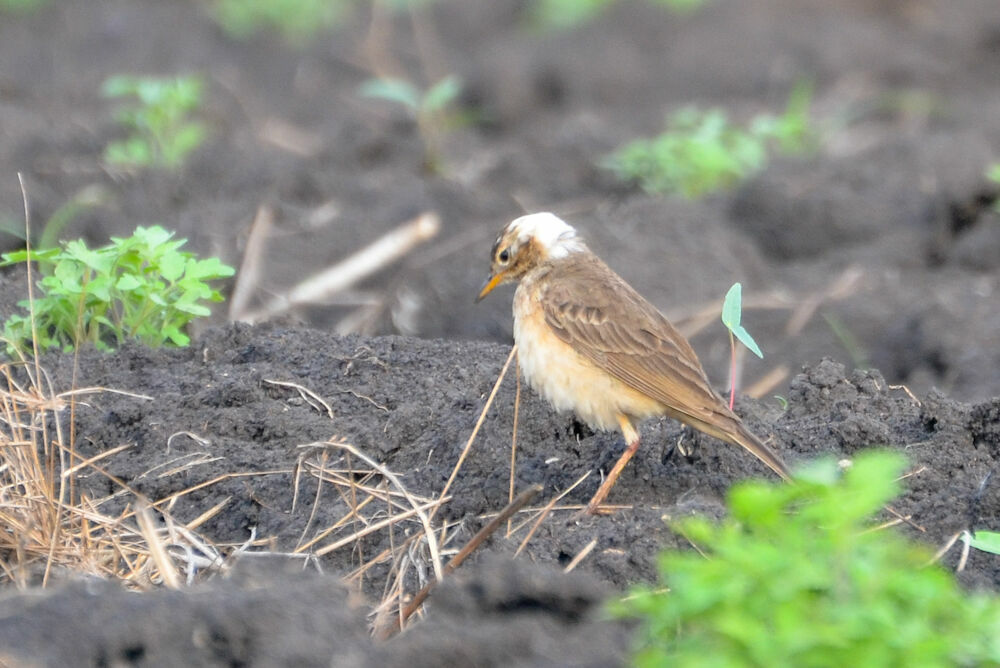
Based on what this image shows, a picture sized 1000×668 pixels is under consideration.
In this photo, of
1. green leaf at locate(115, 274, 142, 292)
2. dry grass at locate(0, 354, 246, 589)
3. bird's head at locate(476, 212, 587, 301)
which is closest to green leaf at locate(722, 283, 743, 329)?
bird's head at locate(476, 212, 587, 301)

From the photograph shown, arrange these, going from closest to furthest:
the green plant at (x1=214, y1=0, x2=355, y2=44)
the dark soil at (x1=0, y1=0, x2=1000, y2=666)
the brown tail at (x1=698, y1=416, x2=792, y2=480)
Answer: the dark soil at (x1=0, y1=0, x2=1000, y2=666) → the brown tail at (x1=698, y1=416, x2=792, y2=480) → the green plant at (x1=214, y1=0, x2=355, y2=44)

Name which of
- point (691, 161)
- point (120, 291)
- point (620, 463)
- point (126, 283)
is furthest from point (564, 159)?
point (620, 463)

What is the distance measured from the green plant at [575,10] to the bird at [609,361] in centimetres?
1177

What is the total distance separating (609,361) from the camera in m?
5.53

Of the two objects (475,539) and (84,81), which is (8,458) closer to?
(475,539)

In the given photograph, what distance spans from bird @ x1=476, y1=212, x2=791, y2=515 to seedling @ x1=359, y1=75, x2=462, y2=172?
11.8 feet

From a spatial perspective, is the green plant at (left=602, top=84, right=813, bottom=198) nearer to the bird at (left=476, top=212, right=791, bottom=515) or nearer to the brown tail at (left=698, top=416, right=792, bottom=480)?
the bird at (left=476, top=212, right=791, bottom=515)

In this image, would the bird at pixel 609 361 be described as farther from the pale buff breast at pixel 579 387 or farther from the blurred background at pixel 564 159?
the blurred background at pixel 564 159

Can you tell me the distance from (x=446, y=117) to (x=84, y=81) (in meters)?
4.39

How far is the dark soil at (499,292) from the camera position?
3.56 m

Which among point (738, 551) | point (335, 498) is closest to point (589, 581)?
point (738, 551)

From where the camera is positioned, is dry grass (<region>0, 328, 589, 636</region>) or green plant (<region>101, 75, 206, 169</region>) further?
green plant (<region>101, 75, 206, 169</region>)

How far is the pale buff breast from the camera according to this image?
5.44m

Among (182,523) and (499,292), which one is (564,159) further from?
(182,523)
